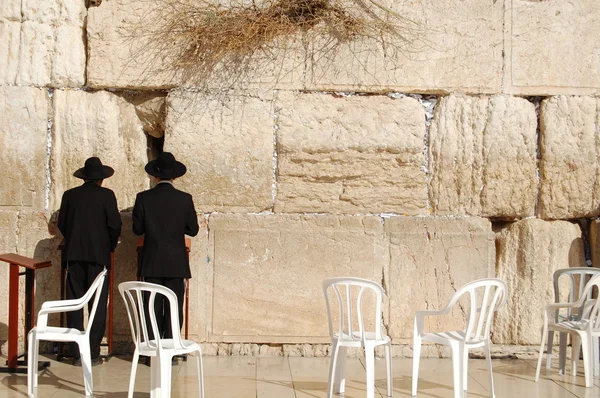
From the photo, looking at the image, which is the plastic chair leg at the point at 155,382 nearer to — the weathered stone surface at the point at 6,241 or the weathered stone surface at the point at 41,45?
the weathered stone surface at the point at 6,241

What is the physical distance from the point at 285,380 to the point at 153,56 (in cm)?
313

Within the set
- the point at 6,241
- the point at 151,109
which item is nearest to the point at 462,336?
the point at 151,109

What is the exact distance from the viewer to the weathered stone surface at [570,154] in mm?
7414

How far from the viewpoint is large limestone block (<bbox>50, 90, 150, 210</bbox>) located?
7.30 meters

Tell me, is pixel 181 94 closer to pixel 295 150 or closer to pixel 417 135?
pixel 295 150

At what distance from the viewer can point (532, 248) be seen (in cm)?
737

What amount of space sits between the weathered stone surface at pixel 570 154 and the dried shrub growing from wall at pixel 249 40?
1.49 metres

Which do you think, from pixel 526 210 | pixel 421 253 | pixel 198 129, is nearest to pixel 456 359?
pixel 421 253

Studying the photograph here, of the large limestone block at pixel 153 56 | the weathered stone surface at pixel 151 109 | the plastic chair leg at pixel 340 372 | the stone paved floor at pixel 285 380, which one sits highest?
the large limestone block at pixel 153 56

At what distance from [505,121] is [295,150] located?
193 centimetres

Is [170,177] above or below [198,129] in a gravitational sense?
below

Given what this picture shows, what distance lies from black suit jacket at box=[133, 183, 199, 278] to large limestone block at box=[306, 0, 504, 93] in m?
1.70

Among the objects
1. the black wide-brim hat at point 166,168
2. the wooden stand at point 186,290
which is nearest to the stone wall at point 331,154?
the wooden stand at point 186,290

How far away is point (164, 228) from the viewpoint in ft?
21.4
